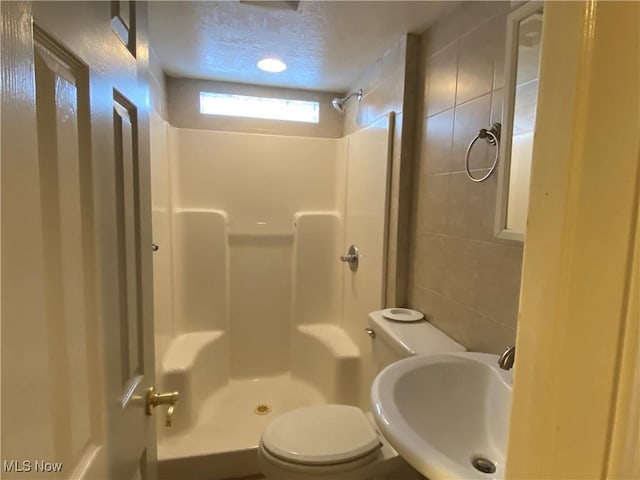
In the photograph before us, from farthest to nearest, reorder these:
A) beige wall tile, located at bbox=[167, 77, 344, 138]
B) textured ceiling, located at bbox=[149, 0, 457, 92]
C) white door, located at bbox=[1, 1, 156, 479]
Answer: beige wall tile, located at bbox=[167, 77, 344, 138] → textured ceiling, located at bbox=[149, 0, 457, 92] → white door, located at bbox=[1, 1, 156, 479]

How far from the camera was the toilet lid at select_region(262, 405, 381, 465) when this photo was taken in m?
1.33

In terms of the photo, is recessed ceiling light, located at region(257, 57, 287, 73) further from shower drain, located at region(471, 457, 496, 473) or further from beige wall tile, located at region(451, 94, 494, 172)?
shower drain, located at region(471, 457, 496, 473)

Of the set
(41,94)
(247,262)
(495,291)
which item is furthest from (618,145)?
(247,262)

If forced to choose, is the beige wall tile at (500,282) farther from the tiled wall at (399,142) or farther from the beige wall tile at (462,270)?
the tiled wall at (399,142)

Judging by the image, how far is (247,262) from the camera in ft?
8.65

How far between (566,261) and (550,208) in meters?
0.06

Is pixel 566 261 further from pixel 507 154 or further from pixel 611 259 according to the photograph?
pixel 507 154

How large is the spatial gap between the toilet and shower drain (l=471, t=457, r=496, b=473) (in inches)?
14.7

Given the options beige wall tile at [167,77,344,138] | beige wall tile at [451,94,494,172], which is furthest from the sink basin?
beige wall tile at [167,77,344,138]

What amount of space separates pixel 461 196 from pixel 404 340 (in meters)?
0.60

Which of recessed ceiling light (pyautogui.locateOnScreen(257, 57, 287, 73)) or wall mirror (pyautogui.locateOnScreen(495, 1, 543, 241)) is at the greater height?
recessed ceiling light (pyautogui.locateOnScreen(257, 57, 287, 73))

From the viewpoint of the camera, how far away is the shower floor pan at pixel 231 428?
1.81m

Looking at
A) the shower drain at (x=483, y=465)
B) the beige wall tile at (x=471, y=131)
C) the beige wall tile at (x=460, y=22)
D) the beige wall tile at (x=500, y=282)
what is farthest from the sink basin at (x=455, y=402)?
the beige wall tile at (x=460, y=22)

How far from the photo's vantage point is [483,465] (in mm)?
1029
